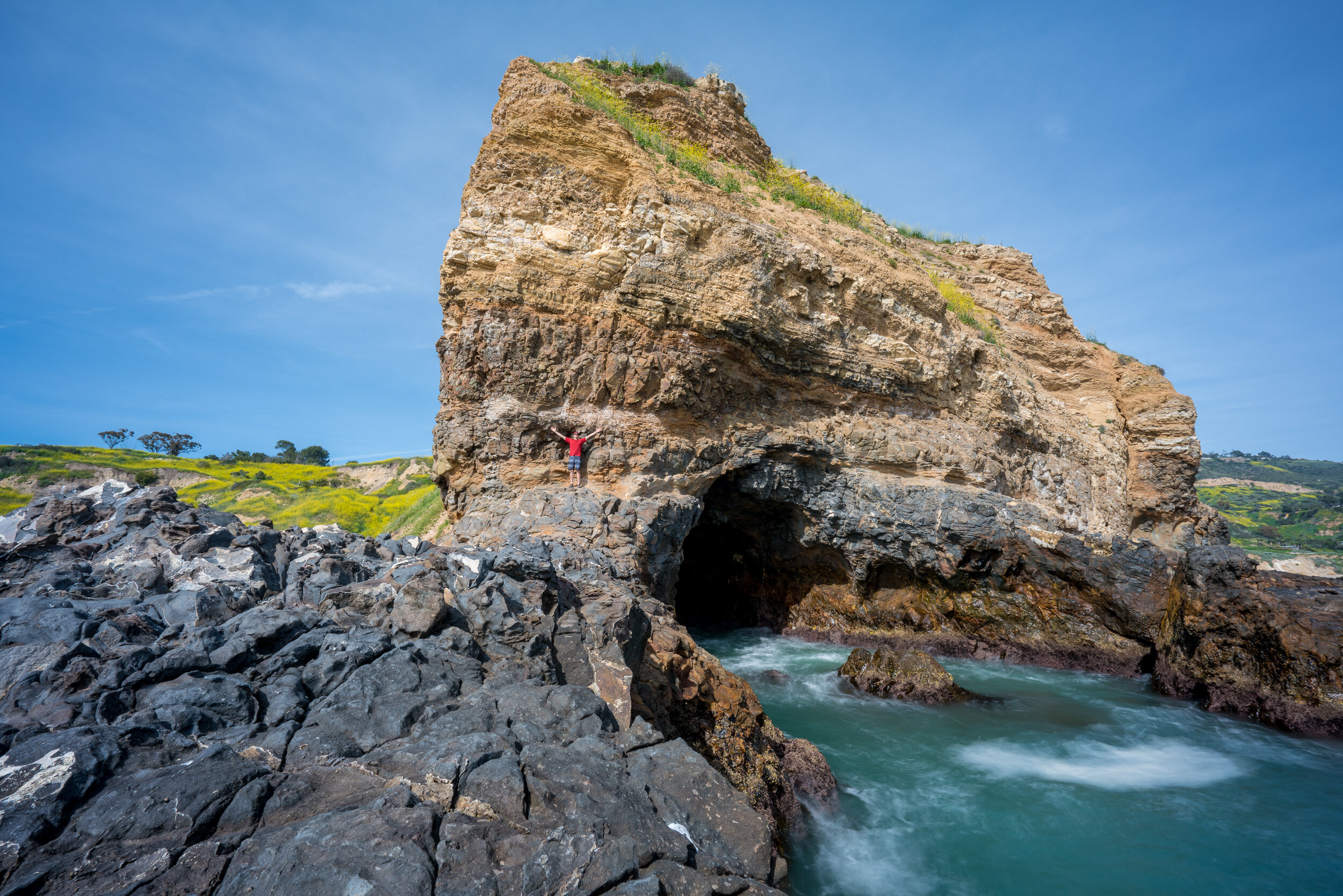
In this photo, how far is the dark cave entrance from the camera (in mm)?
15602

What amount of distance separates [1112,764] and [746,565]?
1006 centimetres

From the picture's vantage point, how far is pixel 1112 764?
29.6 ft

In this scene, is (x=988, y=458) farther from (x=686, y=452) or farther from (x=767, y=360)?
(x=686, y=452)

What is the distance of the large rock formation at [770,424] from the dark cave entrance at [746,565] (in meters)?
0.09

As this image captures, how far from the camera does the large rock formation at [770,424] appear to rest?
1148cm

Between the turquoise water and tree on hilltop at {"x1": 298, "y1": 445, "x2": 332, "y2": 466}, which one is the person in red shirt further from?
tree on hilltop at {"x1": 298, "y1": 445, "x2": 332, "y2": 466}

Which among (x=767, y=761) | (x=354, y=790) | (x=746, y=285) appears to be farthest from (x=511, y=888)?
(x=746, y=285)

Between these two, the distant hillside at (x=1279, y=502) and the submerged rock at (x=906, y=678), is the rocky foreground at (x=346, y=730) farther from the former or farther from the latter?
the distant hillside at (x=1279, y=502)

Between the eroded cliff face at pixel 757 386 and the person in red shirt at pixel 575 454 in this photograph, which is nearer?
the person in red shirt at pixel 575 454

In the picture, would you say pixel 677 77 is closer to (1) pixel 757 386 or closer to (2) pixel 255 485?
(1) pixel 757 386

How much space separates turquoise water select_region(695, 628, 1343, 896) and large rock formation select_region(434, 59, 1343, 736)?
2.13m

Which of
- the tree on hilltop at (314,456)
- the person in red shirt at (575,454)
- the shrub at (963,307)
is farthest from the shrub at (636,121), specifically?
the tree on hilltop at (314,456)

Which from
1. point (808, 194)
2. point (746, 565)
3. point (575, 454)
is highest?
point (808, 194)

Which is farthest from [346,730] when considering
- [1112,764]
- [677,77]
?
[677,77]
